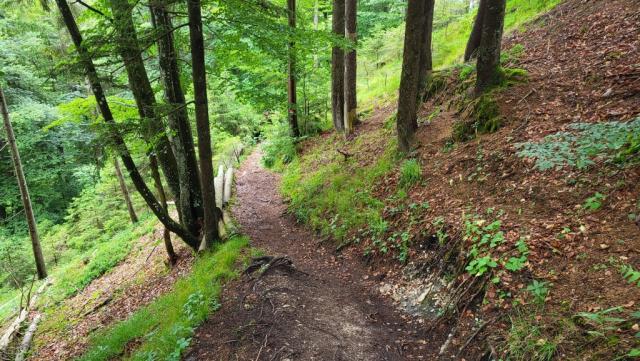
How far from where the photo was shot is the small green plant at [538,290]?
3.88 metres

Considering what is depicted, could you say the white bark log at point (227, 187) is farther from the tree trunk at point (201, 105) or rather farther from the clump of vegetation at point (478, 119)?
the clump of vegetation at point (478, 119)

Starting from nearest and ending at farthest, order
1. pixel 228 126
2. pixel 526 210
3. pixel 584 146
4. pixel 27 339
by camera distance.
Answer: pixel 526 210 → pixel 584 146 → pixel 27 339 → pixel 228 126

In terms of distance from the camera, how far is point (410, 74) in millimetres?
8039

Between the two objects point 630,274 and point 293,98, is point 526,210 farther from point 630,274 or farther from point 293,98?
point 293,98

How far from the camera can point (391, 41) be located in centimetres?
1792

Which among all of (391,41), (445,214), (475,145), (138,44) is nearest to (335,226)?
(445,214)

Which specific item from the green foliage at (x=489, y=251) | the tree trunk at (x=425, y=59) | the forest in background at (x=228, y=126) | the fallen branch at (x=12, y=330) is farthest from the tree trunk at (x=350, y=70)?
the fallen branch at (x=12, y=330)

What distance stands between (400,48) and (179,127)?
13.0 meters

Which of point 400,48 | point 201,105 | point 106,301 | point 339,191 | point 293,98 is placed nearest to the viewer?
point 201,105

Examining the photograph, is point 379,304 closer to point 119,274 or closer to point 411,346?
point 411,346

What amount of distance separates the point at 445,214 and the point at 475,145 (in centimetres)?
197

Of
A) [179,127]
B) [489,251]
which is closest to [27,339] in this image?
[179,127]

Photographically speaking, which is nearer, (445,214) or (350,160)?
(445,214)

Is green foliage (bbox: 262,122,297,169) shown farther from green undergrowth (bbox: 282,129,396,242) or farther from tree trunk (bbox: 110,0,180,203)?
tree trunk (bbox: 110,0,180,203)
